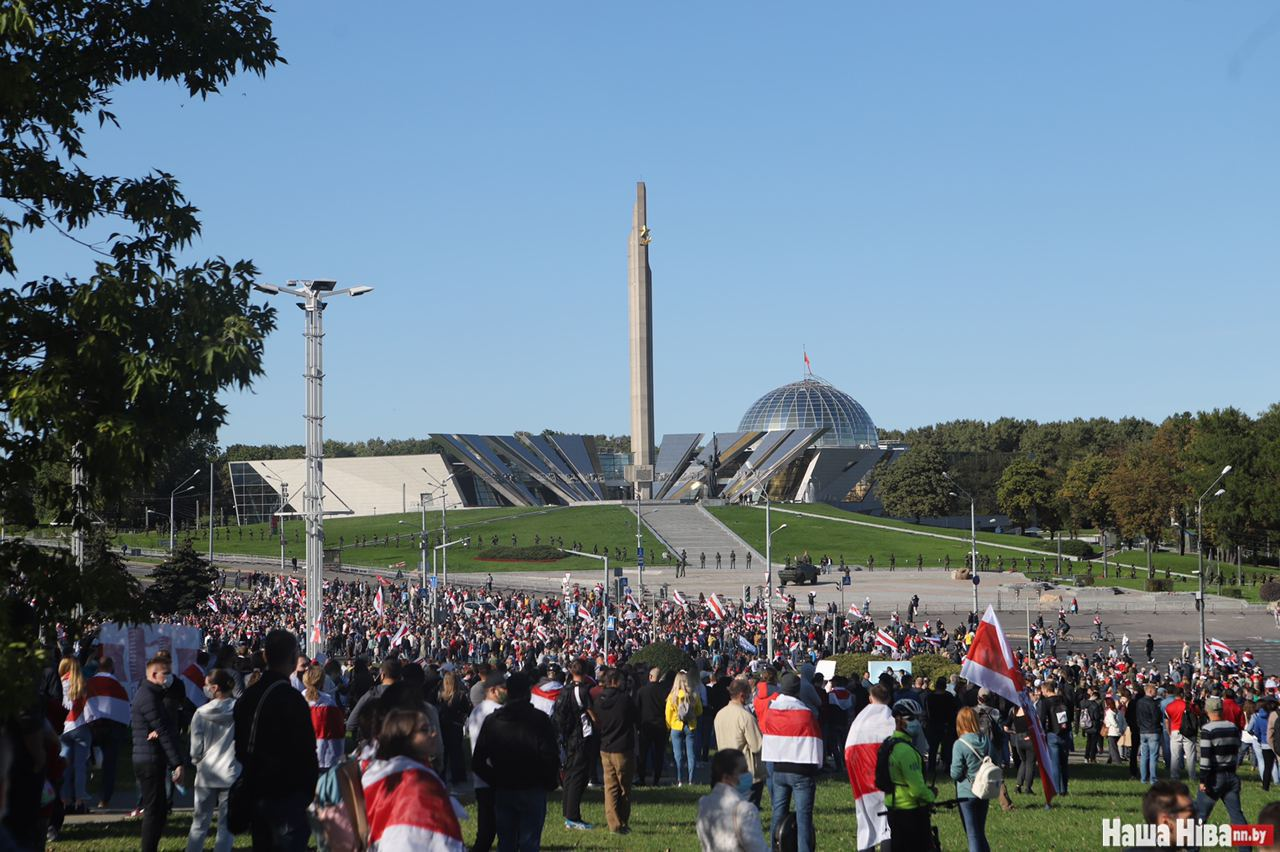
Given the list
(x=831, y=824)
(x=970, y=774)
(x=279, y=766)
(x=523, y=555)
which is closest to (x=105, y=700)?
(x=279, y=766)

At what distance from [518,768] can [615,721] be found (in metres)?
2.79

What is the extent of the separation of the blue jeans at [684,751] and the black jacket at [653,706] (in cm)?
27

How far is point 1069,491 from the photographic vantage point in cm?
8562

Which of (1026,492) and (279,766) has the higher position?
(1026,492)

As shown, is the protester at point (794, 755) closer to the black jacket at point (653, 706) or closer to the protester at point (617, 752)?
the protester at point (617, 752)

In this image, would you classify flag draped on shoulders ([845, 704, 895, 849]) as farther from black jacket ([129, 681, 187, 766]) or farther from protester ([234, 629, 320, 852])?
black jacket ([129, 681, 187, 766])

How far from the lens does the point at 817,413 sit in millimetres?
134625

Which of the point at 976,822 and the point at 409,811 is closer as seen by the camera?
the point at 409,811

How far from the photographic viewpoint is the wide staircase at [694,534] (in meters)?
74.2

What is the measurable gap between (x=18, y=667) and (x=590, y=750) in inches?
233

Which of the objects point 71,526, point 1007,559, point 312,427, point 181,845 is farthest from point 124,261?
point 1007,559

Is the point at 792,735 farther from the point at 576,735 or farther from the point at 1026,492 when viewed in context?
the point at 1026,492

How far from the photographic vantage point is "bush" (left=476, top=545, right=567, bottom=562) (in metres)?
72.2

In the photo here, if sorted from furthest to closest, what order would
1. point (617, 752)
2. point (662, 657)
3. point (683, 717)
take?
1. point (662, 657)
2. point (683, 717)
3. point (617, 752)
